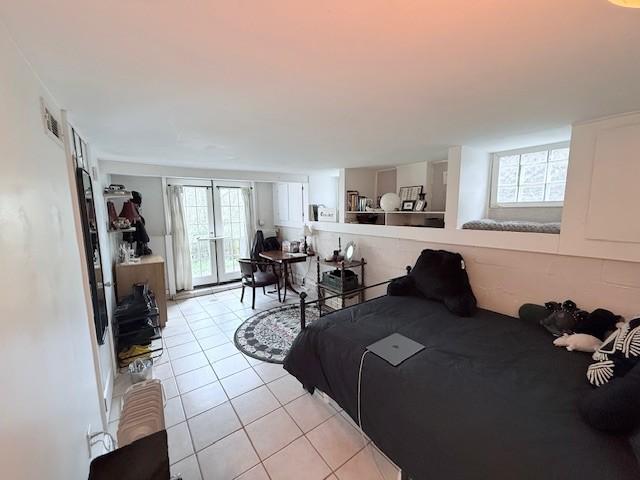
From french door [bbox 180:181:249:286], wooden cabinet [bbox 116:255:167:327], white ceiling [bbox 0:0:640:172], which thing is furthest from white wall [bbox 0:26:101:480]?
french door [bbox 180:181:249:286]

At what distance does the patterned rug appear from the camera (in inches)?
114

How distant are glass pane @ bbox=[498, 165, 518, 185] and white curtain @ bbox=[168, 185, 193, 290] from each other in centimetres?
477

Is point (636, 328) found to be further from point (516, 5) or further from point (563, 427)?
point (516, 5)

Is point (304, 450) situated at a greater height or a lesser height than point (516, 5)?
lesser

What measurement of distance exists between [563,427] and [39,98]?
111 inches

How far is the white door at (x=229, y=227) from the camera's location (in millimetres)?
5133

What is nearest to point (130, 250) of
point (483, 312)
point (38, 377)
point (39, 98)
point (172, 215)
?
→ point (172, 215)

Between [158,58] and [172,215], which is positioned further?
[172,215]

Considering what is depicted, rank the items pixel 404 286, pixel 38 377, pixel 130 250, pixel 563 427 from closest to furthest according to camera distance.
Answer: pixel 38 377
pixel 563 427
pixel 404 286
pixel 130 250

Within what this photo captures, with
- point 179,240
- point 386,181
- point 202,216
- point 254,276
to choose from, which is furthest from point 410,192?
point 179,240

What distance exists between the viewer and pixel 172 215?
4.61 m

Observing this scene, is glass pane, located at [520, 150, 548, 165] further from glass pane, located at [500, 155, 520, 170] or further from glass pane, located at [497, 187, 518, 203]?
glass pane, located at [497, 187, 518, 203]

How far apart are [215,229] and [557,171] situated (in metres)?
5.05

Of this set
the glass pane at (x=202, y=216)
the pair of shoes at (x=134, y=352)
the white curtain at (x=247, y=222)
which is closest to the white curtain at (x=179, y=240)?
the glass pane at (x=202, y=216)
